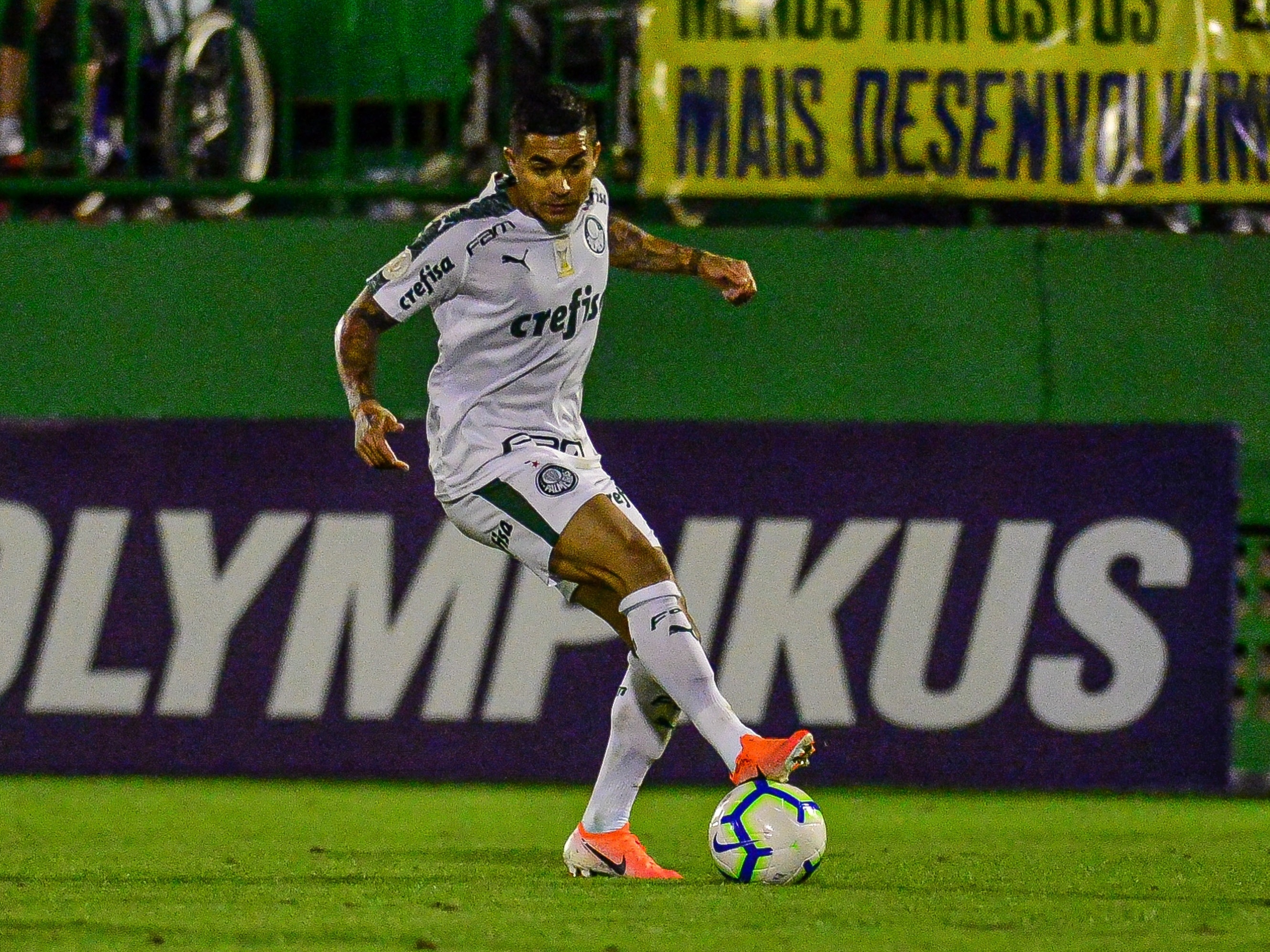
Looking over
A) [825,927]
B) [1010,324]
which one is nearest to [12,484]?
[1010,324]

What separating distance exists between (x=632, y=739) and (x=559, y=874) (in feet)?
1.32

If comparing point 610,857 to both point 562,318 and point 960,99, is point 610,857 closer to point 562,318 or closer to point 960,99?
point 562,318

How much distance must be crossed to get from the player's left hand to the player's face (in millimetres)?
418

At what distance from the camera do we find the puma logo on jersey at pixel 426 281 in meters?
5.60

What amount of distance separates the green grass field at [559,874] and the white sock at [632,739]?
244mm

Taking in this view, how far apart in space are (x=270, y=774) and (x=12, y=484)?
149cm

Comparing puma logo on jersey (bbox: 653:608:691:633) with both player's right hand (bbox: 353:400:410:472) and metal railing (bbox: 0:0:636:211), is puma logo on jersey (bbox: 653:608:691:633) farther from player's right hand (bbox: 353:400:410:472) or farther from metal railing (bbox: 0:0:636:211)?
metal railing (bbox: 0:0:636:211)

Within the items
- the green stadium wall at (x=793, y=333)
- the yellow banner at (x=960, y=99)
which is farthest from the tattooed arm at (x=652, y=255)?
the yellow banner at (x=960, y=99)

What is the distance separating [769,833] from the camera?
16.7 feet

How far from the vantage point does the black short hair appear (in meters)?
5.46

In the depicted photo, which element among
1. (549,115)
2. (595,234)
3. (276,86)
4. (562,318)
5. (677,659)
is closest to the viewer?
(677,659)

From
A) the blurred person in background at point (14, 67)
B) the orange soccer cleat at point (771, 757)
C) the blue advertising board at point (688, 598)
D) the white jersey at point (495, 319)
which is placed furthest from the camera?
the blurred person in background at point (14, 67)

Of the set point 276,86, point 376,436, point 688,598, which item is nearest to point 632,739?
point 376,436

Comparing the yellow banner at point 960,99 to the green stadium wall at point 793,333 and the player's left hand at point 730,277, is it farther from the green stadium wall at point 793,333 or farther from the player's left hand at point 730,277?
the player's left hand at point 730,277
